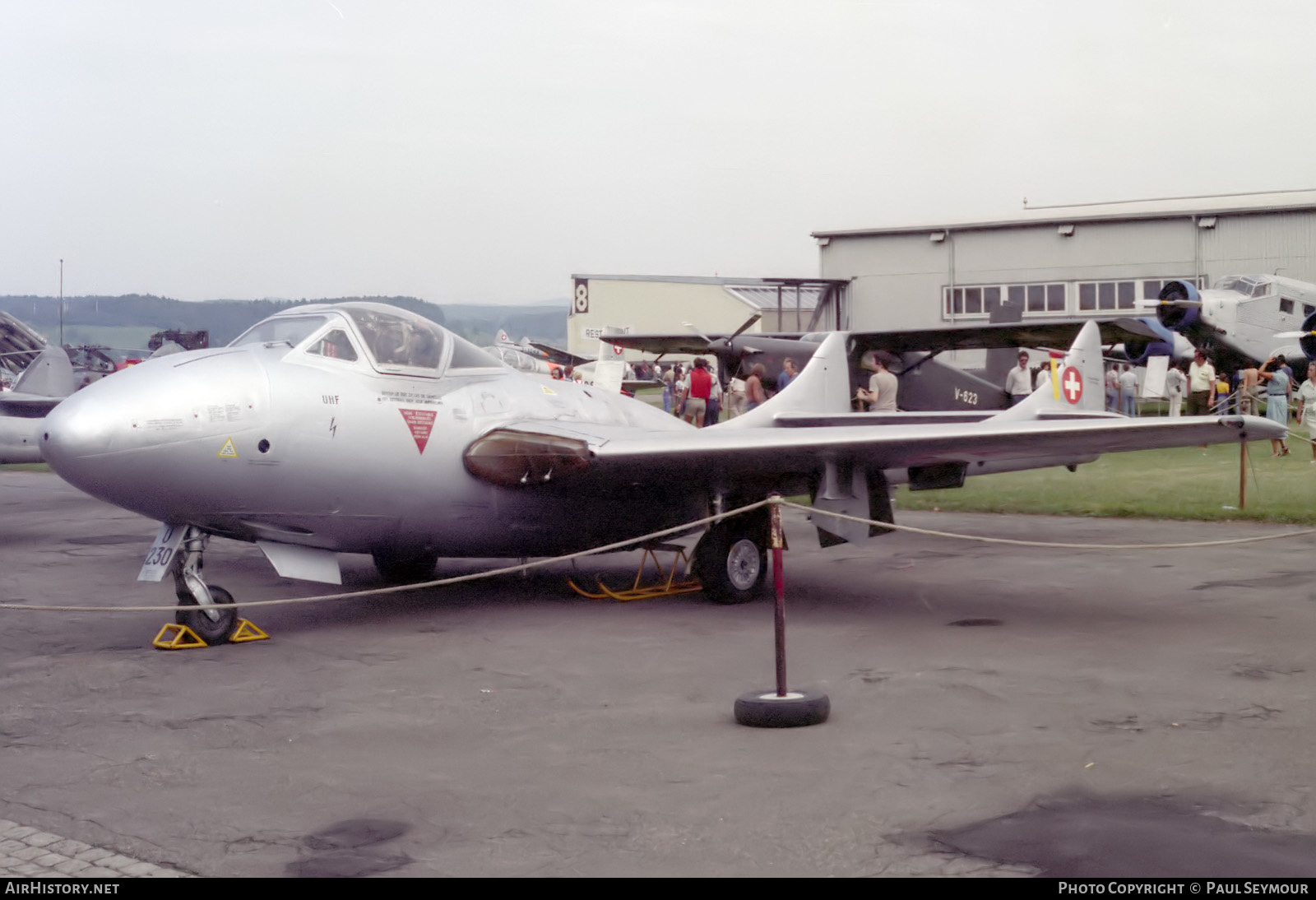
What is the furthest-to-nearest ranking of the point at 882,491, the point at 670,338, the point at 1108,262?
the point at 1108,262
the point at 670,338
the point at 882,491

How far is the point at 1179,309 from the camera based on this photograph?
3403 centimetres

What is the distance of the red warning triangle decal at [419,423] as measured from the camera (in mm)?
9328

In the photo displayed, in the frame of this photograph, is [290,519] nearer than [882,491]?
Yes

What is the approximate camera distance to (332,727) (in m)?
6.32

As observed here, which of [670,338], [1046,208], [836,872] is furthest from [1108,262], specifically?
[836,872]

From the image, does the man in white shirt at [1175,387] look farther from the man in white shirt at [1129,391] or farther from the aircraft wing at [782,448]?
the aircraft wing at [782,448]

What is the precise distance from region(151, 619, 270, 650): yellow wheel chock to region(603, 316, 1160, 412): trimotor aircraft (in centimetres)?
1385

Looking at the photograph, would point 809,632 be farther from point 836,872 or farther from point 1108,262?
point 1108,262

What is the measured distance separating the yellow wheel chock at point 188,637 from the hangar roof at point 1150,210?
43441 millimetres

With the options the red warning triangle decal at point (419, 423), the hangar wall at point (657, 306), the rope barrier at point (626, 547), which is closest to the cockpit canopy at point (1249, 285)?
the rope barrier at point (626, 547)

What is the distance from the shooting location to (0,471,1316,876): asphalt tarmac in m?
4.43

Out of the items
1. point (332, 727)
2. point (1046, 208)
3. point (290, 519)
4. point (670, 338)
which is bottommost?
point (332, 727)
